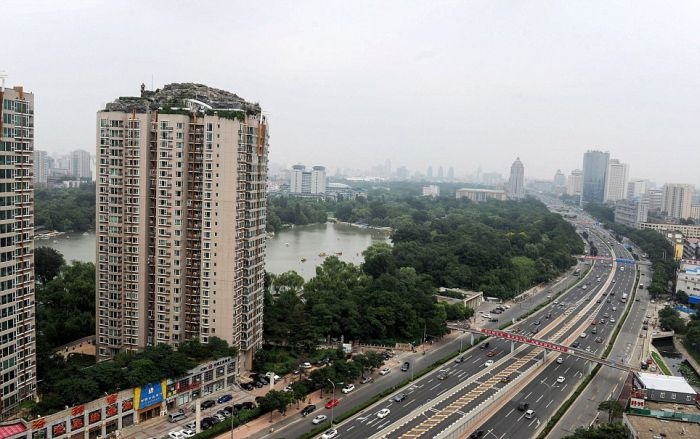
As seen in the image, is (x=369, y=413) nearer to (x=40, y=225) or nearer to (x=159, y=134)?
(x=159, y=134)

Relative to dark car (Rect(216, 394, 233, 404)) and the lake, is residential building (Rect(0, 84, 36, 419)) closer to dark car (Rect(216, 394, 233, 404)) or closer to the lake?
dark car (Rect(216, 394, 233, 404))

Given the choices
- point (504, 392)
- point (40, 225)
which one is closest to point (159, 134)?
point (504, 392)

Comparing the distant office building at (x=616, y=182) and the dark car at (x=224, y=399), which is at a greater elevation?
the distant office building at (x=616, y=182)

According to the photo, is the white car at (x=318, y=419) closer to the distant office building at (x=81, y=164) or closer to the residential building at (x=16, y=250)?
the residential building at (x=16, y=250)

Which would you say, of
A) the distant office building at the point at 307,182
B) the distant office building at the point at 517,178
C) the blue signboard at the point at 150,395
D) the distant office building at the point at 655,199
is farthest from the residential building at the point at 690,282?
the distant office building at the point at 517,178

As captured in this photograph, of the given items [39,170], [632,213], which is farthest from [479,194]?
[39,170]

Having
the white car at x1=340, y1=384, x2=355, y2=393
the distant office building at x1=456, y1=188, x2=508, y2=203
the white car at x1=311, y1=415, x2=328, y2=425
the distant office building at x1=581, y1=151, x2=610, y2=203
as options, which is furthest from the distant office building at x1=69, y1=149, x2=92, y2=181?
the white car at x1=311, y1=415, x2=328, y2=425

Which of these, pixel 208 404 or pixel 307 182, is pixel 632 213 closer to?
pixel 307 182
